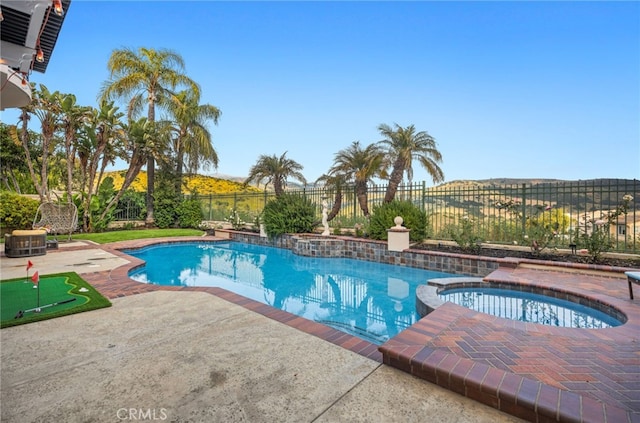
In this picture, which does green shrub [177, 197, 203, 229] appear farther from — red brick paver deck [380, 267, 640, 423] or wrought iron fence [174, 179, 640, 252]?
red brick paver deck [380, 267, 640, 423]

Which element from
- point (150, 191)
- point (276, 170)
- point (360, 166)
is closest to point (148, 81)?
point (150, 191)

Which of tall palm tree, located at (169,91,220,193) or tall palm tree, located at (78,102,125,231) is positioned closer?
tall palm tree, located at (78,102,125,231)

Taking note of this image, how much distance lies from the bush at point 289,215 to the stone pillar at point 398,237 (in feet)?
15.3

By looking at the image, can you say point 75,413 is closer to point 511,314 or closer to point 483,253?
point 511,314

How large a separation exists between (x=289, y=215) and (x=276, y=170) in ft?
15.9

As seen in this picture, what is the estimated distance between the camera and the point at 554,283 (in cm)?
555

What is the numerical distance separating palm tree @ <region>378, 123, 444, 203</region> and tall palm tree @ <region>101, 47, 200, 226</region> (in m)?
12.0

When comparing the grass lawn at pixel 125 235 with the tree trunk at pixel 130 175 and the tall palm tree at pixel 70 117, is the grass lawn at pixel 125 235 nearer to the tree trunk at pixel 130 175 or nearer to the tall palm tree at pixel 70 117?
the tall palm tree at pixel 70 117

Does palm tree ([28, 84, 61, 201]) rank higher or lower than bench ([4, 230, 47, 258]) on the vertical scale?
higher

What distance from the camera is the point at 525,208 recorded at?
869 cm

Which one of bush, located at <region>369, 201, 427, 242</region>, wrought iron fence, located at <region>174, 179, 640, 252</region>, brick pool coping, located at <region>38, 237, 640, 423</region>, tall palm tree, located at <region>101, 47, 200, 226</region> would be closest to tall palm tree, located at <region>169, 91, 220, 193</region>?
tall palm tree, located at <region>101, 47, 200, 226</region>

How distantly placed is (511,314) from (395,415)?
12.2ft

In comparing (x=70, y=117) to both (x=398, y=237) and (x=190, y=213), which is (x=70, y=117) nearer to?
(x=190, y=213)

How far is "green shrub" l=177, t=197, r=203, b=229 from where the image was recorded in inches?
685
